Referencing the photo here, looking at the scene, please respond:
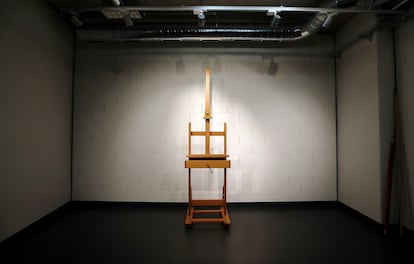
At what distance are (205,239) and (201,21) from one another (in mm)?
2904

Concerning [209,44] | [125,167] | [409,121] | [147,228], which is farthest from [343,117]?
[125,167]

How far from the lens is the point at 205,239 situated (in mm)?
2340

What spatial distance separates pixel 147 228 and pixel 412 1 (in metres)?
4.53

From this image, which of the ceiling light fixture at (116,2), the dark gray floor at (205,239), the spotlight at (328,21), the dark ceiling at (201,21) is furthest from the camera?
the dark ceiling at (201,21)

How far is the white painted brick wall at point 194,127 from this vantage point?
3.34m

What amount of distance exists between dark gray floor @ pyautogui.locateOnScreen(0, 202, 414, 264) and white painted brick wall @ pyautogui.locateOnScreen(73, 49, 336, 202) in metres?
0.45

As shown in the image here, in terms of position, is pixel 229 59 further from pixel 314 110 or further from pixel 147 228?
pixel 147 228

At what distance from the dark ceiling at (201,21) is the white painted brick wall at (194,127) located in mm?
483

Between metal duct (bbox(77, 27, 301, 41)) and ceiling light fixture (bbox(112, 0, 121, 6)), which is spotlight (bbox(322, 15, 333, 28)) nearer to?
metal duct (bbox(77, 27, 301, 41))

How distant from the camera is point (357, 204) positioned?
2.97 m

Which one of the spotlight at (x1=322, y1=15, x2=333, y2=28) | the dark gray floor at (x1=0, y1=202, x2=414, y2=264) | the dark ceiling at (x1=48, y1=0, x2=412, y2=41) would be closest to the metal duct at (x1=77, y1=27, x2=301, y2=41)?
the dark ceiling at (x1=48, y1=0, x2=412, y2=41)

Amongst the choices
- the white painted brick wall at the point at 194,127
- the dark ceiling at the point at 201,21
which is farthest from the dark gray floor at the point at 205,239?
the dark ceiling at the point at 201,21

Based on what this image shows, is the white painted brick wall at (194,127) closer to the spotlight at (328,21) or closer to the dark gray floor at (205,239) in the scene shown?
the dark gray floor at (205,239)

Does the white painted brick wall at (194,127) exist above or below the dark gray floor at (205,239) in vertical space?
above
